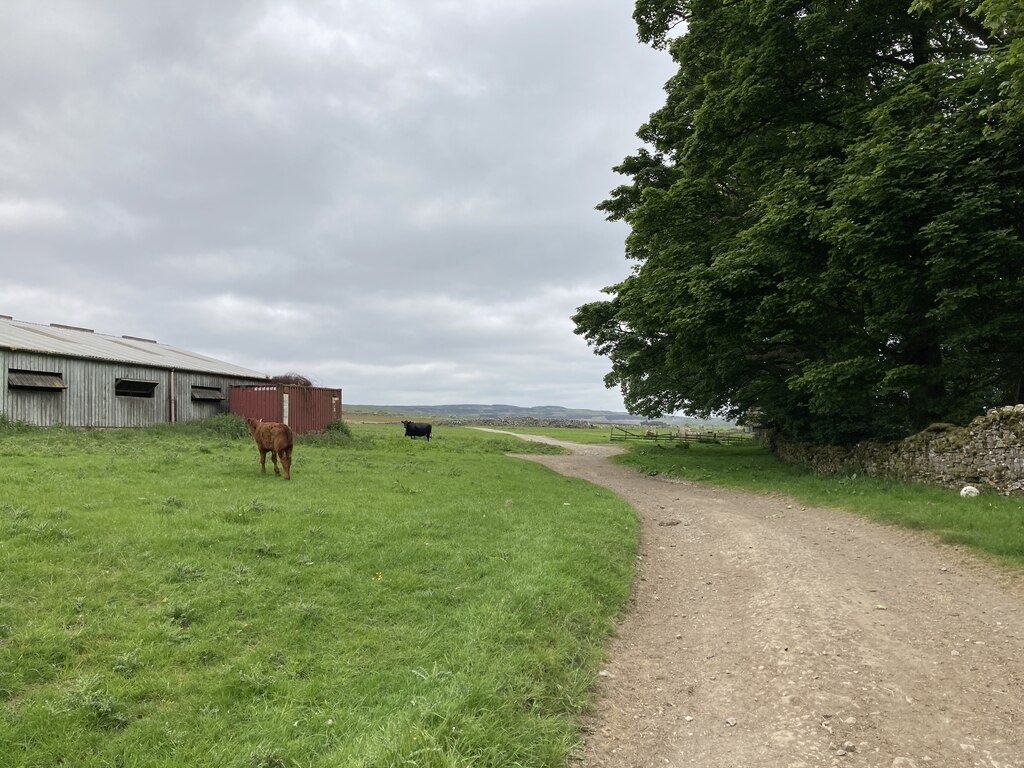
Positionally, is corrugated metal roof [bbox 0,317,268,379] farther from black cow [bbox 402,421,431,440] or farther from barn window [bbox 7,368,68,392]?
black cow [bbox 402,421,431,440]

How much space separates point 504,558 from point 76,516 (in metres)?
6.88

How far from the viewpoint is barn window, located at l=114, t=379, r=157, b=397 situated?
26562 mm

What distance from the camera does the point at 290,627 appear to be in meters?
5.56

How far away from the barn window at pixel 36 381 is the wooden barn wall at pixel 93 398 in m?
0.15

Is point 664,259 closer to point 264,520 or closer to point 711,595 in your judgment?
point 711,595

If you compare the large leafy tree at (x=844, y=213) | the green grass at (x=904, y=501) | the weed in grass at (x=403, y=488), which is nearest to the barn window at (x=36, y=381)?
the weed in grass at (x=403, y=488)

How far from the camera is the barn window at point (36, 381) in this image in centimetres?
2216

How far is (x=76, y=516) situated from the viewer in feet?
27.9

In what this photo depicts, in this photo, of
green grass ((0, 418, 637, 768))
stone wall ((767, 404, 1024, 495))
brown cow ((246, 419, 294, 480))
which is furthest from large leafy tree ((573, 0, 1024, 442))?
brown cow ((246, 419, 294, 480))

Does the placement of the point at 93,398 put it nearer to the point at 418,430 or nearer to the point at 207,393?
the point at 207,393

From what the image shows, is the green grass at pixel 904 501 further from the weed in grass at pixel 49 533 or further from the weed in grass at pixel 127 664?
the weed in grass at pixel 49 533

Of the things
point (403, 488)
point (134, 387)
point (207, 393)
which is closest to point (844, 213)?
point (403, 488)

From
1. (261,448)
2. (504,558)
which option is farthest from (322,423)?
(504,558)

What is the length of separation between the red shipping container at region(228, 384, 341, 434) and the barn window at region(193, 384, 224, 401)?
2.27ft
